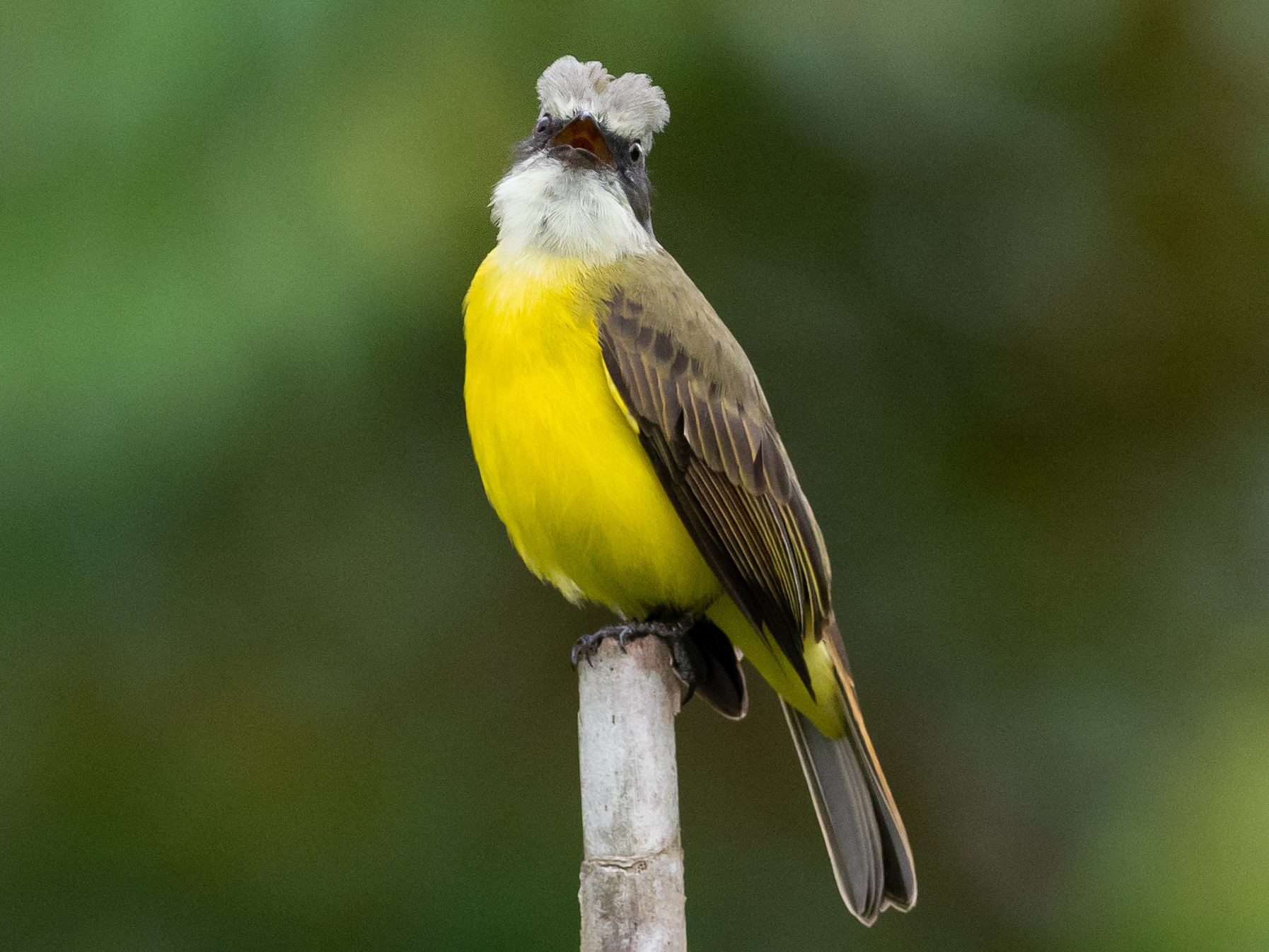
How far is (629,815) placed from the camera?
2871 millimetres

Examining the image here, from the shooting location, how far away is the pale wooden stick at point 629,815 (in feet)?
9.20

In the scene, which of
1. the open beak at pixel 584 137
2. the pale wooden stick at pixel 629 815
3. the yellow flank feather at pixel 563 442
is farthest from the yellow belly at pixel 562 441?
the pale wooden stick at pixel 629 815

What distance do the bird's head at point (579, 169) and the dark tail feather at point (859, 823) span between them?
1166mm

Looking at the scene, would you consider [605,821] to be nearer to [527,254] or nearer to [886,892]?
[886,892]

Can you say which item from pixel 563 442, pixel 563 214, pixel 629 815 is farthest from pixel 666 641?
pixel 563 214

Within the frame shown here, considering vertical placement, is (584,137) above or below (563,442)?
above

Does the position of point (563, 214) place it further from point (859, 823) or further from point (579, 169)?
point (859, 823)

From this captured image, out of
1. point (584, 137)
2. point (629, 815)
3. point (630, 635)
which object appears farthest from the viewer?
point (584, 137)

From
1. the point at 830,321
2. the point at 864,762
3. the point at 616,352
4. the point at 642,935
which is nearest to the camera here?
the point at 642,935

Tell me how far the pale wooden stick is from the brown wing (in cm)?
48

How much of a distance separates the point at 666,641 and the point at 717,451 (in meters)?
0.45

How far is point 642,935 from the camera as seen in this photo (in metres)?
2.79

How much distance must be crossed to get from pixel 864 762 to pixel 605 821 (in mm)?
980

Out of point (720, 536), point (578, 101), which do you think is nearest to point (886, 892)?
point (720, 536)
